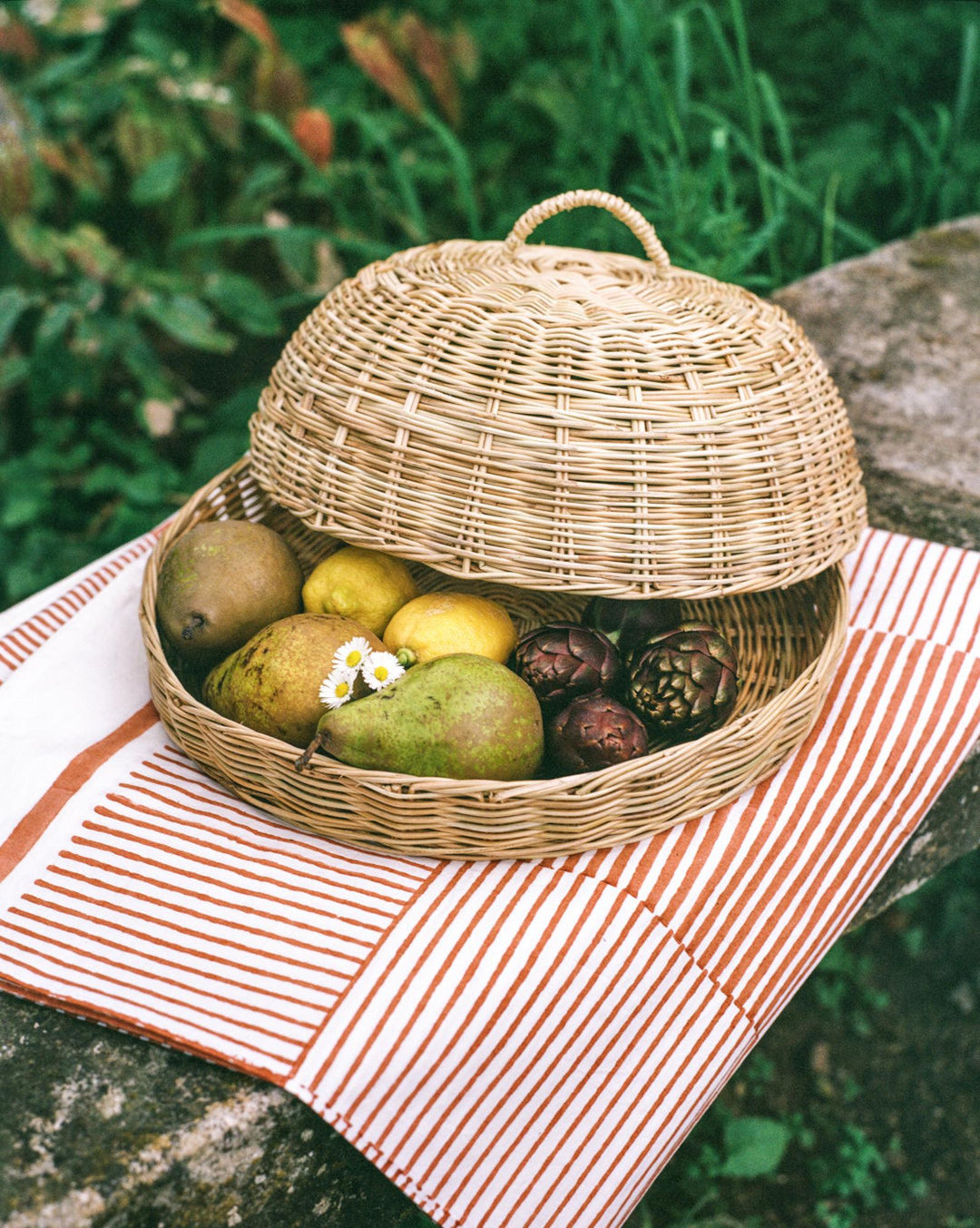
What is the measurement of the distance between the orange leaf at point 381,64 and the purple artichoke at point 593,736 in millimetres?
1882

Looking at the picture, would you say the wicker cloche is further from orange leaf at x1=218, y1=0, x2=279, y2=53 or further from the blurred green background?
orange leaf at x1=218, y1=0, x2=279, y2=53

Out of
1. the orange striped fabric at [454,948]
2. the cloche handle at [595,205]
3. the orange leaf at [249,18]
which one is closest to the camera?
the orange striped fabric at [454,948]

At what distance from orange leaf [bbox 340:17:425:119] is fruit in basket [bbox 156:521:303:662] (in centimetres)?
155

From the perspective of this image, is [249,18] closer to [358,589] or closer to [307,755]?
[358,589]

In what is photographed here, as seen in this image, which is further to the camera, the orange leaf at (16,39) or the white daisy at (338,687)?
the orange leaf at (16,39)

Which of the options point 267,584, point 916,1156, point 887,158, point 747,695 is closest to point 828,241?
point 887,158

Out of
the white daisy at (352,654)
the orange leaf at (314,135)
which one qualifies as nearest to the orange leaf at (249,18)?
the orange leaf at (314,135)

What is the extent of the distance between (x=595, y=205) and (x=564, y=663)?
2.28ft

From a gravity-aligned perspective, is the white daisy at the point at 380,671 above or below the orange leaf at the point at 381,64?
below

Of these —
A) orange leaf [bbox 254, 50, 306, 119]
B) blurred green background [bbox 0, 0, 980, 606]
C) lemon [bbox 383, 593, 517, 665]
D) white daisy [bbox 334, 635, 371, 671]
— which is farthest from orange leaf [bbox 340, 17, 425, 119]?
white daisy [bbox 334, 635, 371, 671]

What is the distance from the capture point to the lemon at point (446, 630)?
4.25ft

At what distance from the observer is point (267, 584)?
1379 mm

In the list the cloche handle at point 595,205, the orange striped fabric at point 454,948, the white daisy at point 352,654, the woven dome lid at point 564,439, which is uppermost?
the cloche handle at point 595,205

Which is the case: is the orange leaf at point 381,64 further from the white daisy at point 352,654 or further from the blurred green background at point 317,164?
the white daisy at point 352,654
